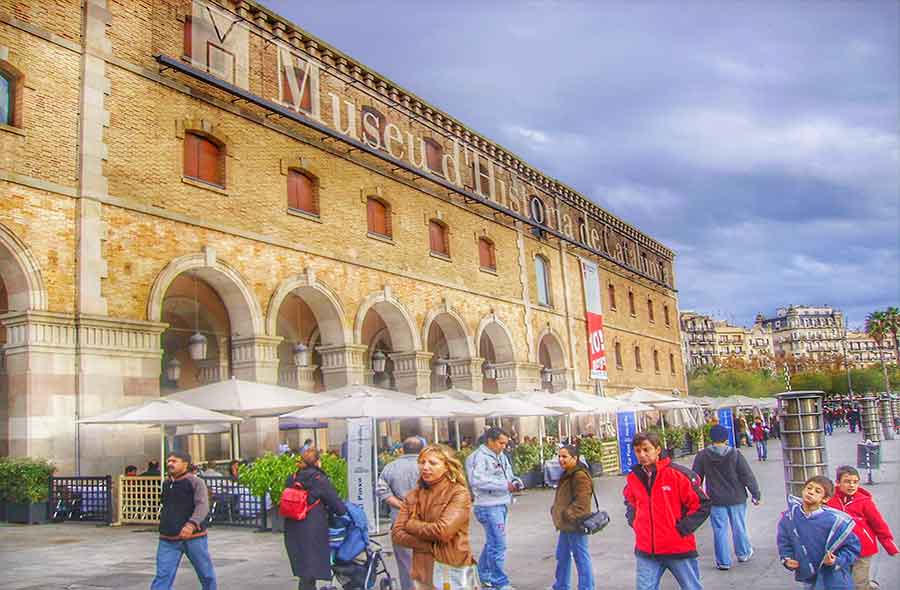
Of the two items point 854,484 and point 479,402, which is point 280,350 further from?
point 854,484

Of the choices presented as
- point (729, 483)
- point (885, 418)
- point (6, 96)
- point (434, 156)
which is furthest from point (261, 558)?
point (885, 418)

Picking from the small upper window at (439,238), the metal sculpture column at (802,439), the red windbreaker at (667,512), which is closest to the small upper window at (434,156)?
the small upper window at (439,238)

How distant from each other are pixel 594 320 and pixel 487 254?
319 inches

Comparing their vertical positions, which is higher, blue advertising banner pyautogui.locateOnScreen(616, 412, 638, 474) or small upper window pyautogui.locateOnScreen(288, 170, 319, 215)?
small upper window pyautogui.locateOnScreen(288, 170, 319, 215)

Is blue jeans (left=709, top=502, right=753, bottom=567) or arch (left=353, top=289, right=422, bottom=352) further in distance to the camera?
arch (left=353, top=289, right=422, bottom=352)

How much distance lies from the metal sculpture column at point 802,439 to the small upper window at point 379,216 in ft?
44.8

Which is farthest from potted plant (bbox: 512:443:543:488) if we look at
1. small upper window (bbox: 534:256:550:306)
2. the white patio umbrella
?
small upper window (bbox: 534:256:550:306)

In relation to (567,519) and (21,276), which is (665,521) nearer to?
(567,519)

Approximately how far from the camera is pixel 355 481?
38.0 ft

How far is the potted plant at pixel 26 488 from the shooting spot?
1259 cm

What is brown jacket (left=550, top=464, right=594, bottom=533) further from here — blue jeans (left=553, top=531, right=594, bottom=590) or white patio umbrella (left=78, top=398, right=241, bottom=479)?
white patio umbrella (left=78, top=398, right=241, bottom=479)

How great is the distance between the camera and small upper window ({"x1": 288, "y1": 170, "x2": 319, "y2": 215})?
63.7 feet

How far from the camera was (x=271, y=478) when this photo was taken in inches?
478

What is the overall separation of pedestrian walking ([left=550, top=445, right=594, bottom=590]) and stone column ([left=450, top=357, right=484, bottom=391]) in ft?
56.5
